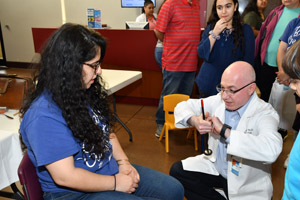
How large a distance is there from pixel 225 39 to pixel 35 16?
6380mm

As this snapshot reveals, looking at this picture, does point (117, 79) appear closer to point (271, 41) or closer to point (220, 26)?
point (220, 26)

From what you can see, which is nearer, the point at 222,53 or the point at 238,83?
the point at 238,83

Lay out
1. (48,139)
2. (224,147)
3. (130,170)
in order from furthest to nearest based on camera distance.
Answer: (224,147), (130,170), (48,139)

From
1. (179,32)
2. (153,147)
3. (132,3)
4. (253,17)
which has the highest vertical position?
(132,3)

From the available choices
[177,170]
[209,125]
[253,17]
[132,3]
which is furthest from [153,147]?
[132,3]

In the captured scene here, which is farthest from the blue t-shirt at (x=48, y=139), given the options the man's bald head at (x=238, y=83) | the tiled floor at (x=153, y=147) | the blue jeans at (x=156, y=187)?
the tiled floor at (x=153, y=147)

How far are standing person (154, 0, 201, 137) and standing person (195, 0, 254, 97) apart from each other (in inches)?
19.4

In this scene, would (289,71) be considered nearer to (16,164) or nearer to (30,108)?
(30,108)

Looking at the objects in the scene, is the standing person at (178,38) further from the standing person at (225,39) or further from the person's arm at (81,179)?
the person's arm at (81,179)

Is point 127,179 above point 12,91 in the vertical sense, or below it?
below

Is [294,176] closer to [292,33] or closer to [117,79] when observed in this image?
[292,33]

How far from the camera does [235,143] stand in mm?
1323

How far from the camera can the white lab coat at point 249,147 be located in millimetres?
1299

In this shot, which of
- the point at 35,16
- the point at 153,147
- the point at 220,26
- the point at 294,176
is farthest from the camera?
the point at 35,16
